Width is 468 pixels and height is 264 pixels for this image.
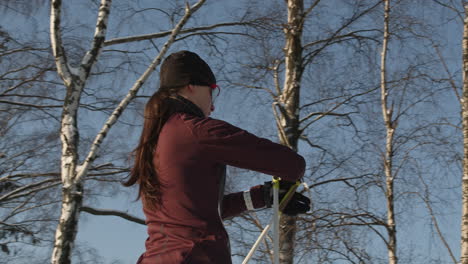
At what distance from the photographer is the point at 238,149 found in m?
1.88

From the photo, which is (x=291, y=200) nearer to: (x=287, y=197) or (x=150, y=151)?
(x=287, y=197)

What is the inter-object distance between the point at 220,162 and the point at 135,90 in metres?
4.28

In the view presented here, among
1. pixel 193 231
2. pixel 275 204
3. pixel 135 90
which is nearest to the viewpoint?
pixel 193 231

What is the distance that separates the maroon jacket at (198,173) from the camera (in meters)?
1.89

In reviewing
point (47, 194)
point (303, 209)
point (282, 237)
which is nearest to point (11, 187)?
Result: point (47, 194)

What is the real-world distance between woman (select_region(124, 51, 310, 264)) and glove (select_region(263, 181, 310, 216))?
464mm

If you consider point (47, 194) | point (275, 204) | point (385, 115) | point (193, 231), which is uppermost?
point (385, 115)

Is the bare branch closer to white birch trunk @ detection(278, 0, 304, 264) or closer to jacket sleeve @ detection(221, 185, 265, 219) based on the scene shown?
white birch trunk @ detection(278, 0, 304, 264)

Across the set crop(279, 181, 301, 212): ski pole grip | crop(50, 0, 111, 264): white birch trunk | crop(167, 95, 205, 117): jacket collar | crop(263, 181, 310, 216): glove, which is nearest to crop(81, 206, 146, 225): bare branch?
crop(50, 0, 111, 264): white birch trunk

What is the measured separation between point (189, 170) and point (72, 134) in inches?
153

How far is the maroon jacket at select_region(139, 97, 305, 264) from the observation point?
6.20ft

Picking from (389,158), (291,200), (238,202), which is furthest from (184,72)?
(389,158)

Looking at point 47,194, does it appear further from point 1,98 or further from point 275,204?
point 275,204

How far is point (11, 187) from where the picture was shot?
31.6ft
